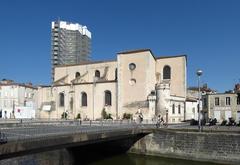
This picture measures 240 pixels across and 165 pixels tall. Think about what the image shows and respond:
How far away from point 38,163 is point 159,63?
38.6 metres

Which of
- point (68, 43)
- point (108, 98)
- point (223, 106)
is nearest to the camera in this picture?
point (223, 106)

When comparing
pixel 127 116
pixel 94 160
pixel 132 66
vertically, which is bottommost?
pixel 94 160

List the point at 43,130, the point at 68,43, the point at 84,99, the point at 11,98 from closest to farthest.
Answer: the point at 43,130, the point at 84,99, the point at 11,98, the point at 68,43

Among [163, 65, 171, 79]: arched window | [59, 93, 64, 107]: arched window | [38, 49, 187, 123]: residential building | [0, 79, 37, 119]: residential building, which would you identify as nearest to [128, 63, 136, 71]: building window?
[38, 49, 187, 123]: residential building

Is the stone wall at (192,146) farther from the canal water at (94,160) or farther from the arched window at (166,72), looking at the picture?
the arched window at (166,72)

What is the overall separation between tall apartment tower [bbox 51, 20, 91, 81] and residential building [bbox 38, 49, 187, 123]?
5796 cm

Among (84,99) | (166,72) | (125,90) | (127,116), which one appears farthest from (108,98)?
(166,72)

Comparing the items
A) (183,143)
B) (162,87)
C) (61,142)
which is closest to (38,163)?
(61,142)

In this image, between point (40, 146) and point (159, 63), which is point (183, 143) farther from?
point (159, 63)

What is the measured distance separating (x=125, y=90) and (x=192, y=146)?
2761 cm

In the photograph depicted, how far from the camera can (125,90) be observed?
55.8 meters

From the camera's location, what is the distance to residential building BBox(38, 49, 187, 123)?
2073 inches

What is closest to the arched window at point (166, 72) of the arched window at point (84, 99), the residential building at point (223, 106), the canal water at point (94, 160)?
the residential building at point (223, 106)

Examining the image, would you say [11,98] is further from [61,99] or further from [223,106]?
[223,106]
